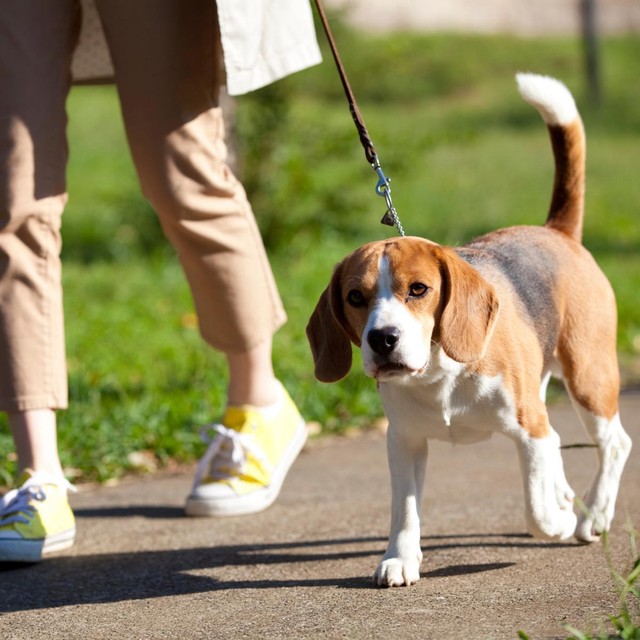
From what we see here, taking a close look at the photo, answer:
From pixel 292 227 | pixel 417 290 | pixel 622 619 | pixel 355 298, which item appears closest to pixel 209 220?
pixel 355 298

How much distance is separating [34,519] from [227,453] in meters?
0.71

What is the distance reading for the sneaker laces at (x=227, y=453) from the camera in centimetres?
371

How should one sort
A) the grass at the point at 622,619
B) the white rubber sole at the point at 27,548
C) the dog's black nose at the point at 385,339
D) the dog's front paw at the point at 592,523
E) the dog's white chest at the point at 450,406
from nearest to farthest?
the grass at the point at 622,619
the dog's black nose at the point at 385,339
the dog's white chest at the point at 450,406
the dog's front paw at the point at 592,523
the white rubber sole at the point at 27,548

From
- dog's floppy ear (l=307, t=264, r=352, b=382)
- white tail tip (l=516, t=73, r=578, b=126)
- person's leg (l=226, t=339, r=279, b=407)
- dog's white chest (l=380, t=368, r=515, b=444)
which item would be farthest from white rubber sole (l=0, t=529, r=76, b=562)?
white tail tip (l=516, t=73, r=578, b=126)

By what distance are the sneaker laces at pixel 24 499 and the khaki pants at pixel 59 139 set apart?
0.21m

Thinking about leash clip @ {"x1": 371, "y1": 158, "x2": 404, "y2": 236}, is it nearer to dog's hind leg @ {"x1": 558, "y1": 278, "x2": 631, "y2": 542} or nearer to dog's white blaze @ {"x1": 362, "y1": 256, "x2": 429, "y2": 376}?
dog's white blaze @ {"x1": 362, "y1": 256, "x2": 429, "y2": 376}

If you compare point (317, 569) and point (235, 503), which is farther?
point (235, 503)

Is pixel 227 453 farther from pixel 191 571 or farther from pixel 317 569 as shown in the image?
pixel 317 569

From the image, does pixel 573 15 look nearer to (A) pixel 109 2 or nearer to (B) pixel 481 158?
(B) pixel 481 158

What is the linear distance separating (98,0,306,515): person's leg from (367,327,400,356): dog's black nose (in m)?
1.05

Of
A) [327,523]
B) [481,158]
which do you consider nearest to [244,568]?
[327,523]

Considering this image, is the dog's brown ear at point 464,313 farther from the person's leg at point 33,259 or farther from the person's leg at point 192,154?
the person's leg at point 33,259

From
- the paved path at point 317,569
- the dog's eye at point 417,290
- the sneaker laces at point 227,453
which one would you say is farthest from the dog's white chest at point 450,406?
the sneaker laces at point 227,453

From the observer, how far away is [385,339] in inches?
102
